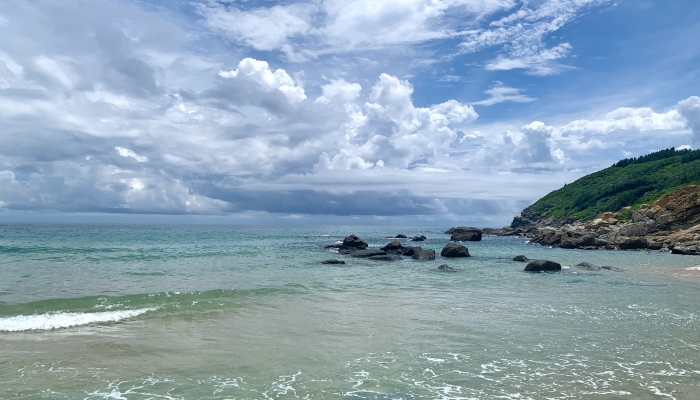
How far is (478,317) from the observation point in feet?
55.9

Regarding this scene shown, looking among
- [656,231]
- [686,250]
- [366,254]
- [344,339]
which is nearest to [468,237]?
[656,231]

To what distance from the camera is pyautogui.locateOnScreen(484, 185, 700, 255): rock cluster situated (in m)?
60.3

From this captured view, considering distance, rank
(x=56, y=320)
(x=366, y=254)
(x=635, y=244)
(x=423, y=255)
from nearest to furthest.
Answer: (x=56, y=320), (x=423, y=255), (x=366, y=254), (x=635, y=244)

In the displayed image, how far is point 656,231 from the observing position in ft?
→ 232

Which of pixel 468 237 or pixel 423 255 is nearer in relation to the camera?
pixel 423 255

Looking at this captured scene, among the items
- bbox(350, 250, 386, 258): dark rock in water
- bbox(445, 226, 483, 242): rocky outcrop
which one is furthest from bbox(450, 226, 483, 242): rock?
bbox(350, 250, 386, 258): dark rock in water

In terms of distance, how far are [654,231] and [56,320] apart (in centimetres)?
8377

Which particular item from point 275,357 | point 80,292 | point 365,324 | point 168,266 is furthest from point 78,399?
point 168,266

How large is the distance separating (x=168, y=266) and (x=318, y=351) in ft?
86.8

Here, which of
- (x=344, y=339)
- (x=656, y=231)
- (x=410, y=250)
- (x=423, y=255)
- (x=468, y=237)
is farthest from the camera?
(x=468, y=237)

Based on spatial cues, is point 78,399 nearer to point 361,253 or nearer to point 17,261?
point 17,261

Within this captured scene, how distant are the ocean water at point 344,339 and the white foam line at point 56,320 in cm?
11

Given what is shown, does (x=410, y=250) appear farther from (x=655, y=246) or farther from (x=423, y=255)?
(x=655, y=246)

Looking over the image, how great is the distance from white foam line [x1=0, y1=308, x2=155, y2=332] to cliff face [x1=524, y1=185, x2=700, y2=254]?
62.3 metres
